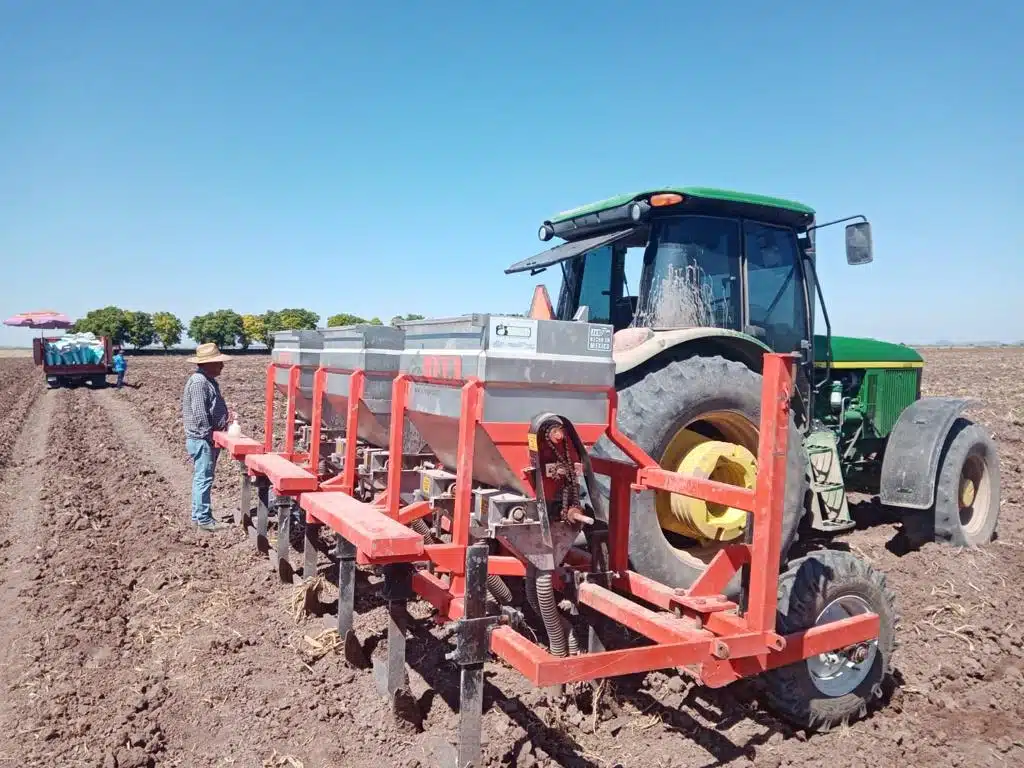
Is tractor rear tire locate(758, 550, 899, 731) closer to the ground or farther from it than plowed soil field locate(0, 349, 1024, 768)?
farther from it

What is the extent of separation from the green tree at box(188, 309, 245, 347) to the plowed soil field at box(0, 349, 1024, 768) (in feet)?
218

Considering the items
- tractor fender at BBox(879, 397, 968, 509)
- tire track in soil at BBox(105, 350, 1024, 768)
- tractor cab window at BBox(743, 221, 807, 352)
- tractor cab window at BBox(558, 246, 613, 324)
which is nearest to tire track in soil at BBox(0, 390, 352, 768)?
tire track in soil at BBox(105, 350, 1024, 768)

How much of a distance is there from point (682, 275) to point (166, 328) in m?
71.8

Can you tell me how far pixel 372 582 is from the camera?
5.32m

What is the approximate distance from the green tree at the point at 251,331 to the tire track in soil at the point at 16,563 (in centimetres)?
6039

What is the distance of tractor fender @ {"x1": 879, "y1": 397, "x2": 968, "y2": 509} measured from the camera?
5.43 meters

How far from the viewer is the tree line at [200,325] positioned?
64500 mm

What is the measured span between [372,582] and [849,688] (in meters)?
3.11

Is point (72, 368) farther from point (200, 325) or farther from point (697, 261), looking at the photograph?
point (200, 325)

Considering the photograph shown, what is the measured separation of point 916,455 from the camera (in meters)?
5.51

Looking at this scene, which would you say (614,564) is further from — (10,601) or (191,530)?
(191,530)

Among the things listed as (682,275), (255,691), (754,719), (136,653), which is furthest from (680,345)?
(136,653)

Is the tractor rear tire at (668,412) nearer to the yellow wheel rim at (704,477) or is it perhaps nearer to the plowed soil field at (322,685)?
the yellow wheel rim at (704,477)

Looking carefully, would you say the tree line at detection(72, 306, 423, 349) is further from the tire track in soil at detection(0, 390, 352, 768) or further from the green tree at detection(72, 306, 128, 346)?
the tire track in soil at detection(0, 390, 352, 768)
